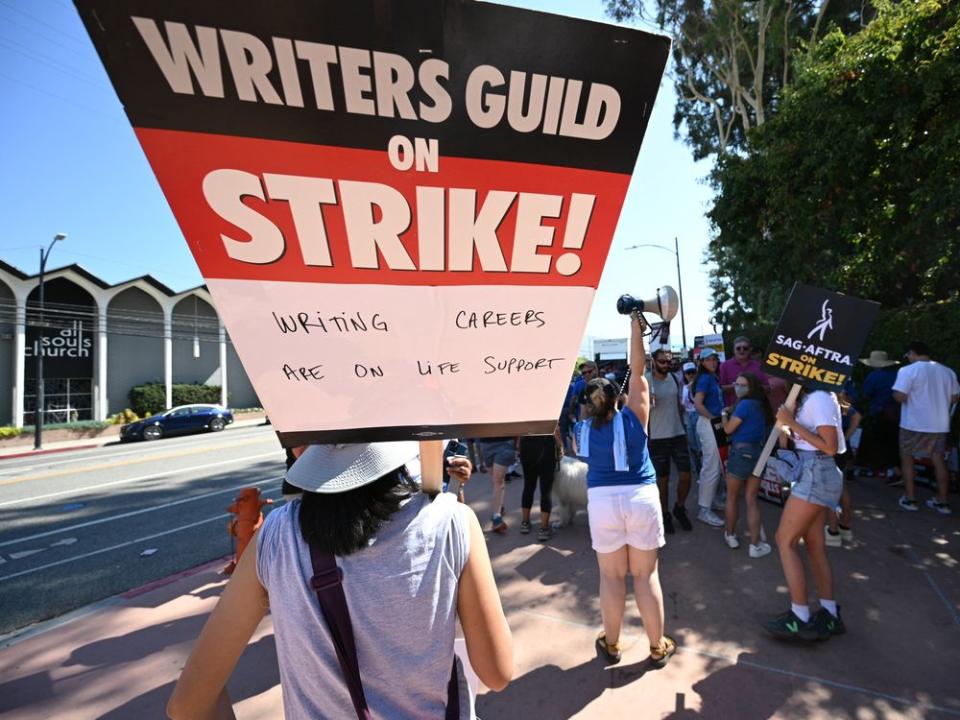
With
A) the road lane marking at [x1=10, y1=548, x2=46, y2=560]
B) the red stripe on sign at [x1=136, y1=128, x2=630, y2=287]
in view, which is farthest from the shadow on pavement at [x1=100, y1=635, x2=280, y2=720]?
the road lane marking at [x1=10, y1=548, x2=46, y2=560]

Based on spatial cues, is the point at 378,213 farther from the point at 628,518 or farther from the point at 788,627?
the point at 788,627

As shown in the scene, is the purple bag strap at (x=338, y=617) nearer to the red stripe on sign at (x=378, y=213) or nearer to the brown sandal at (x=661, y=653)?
the red stripe on sign at (x=378, y=213)

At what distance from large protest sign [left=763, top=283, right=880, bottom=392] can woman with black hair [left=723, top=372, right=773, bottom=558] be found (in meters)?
1.12

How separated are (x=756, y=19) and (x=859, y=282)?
11574 millimetres

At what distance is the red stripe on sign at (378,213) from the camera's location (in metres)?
0.98

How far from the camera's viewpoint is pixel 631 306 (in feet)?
9.05

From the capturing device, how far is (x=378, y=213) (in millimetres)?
1080

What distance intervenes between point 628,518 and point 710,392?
3.14 metres

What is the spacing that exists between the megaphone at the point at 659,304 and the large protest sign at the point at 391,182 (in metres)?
1.55

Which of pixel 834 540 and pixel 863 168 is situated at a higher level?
pixel 863 168

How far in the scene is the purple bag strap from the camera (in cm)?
112

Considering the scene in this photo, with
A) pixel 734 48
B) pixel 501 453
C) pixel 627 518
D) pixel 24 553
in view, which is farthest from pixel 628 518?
pixel 734 48

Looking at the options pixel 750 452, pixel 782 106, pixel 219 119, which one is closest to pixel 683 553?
pixel 750 452

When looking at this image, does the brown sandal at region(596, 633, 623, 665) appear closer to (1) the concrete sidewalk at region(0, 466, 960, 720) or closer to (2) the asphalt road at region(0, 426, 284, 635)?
(1) the concrete sidewalk at region(0, 466, 960, 720)
